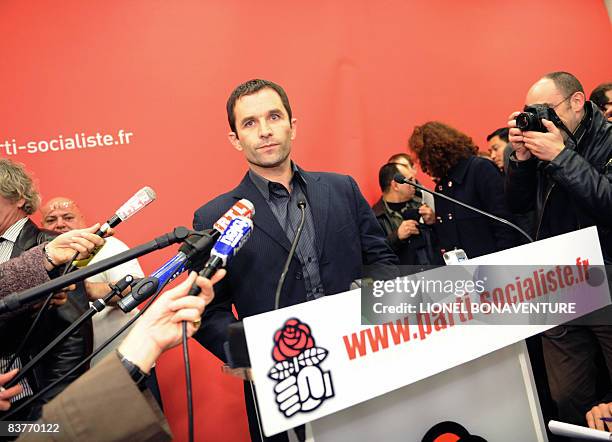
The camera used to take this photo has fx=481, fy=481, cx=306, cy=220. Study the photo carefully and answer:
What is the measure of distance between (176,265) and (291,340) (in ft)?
0.92

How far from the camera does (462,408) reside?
1.23 metres

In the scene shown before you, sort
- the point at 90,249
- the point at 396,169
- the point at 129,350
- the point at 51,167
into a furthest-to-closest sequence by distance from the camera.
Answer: the point at 396,169 → the point at 51,167 → the point at 90,249 → the point at 129,350

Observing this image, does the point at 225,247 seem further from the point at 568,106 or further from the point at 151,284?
the point at 568,106

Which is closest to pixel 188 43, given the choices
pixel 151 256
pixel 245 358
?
pixel 151 256

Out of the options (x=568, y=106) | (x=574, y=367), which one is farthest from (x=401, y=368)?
(x=568, y=106)

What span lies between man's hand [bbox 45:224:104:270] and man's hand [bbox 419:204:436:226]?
7.01 feet

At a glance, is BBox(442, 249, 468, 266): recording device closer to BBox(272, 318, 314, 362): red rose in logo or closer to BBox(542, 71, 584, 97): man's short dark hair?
BBox(272, 318, 314, 362): red rose in logo

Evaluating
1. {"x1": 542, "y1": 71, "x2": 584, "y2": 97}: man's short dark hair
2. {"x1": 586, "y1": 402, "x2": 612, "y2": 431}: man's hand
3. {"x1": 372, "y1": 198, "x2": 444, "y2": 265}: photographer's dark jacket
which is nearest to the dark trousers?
{"x1": 586, "y1": 402, "x2": 612, "y2": 431}: man's hand

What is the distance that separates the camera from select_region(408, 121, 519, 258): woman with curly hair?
103 inches

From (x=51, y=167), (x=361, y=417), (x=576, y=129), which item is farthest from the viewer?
(x=51, y=167)

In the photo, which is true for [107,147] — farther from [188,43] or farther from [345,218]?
[345,218]

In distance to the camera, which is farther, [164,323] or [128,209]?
[128,209]

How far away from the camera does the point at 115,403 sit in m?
0.80

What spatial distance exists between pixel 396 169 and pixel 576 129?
1344 millimetres
